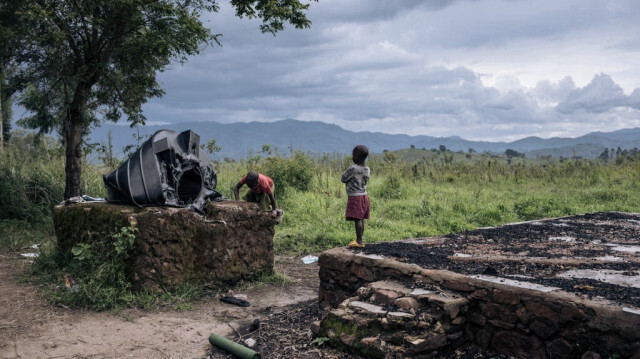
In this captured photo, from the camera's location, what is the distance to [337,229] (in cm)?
954

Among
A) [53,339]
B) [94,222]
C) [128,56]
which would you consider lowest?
[53,339]

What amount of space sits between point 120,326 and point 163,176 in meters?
2.12

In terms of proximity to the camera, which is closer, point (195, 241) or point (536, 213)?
point (195, 241)

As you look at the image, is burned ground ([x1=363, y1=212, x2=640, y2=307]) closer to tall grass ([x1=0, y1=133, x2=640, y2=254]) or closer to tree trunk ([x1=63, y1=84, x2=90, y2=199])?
tall grass ([x1=0, y1=133, x2=640, y2=254])

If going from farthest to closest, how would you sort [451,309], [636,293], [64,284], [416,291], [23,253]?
[23,253] → [64,284] → [416,291] → [451,309] → [636,293]

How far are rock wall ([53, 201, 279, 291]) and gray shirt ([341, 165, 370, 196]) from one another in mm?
1736

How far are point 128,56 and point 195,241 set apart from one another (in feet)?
20.1

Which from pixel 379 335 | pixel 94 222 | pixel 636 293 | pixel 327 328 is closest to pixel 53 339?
pixel 94 222

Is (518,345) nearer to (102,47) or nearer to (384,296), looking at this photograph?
(384,296)

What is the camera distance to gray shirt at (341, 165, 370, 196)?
5.72 metres

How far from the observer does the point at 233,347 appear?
171 inches

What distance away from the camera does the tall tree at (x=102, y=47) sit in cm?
948

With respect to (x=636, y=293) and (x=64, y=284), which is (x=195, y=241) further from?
(x=636, y=293)

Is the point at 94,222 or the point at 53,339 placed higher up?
the point at 94,222
